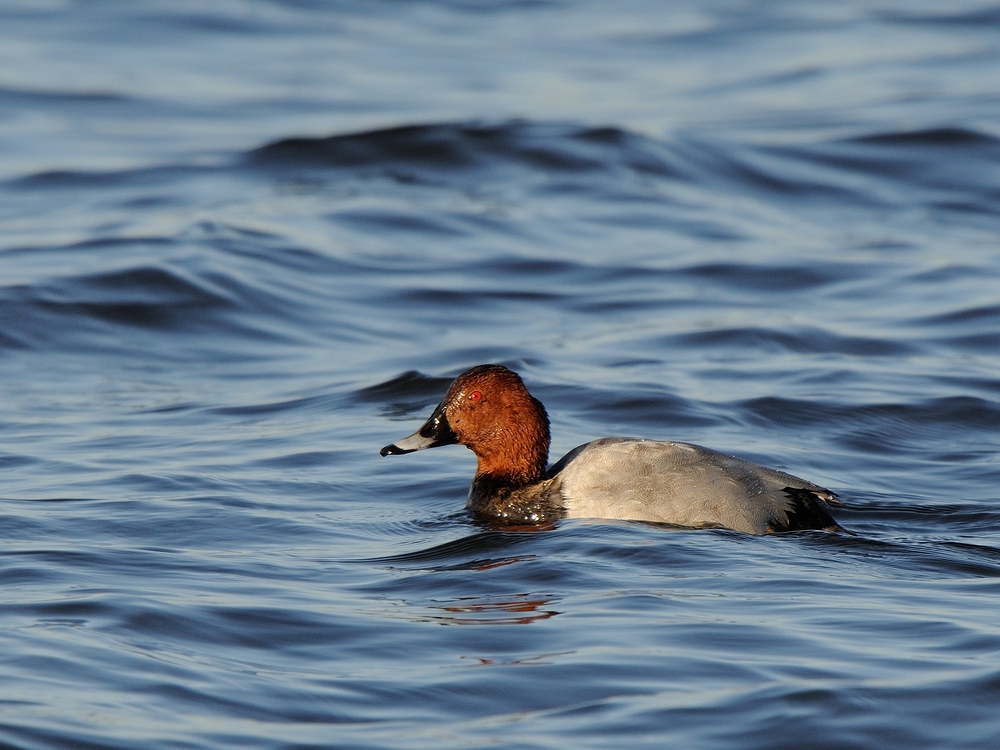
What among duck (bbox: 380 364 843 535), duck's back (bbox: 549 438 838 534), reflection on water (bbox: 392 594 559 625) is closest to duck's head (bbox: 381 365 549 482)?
duck (bbox: 380 364 843 535)

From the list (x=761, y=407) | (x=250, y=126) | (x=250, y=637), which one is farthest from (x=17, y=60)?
(x=250, y=637)

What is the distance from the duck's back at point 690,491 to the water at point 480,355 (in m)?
0.15

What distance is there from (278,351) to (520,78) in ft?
34.4

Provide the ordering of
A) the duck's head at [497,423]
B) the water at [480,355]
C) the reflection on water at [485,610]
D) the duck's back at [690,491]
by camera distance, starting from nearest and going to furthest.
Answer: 1. the water at [480,355]
2. the reflection on water at [485,610]
3. the duck's back at [690,491]
4. the duck's head at [497,423]

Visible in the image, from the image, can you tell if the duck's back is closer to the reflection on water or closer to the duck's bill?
the duck's bill

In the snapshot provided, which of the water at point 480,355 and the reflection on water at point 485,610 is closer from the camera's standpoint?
the water at point 480,355

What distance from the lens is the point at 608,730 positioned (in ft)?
17.7

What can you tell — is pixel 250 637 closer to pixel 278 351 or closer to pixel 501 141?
pixel 278 351

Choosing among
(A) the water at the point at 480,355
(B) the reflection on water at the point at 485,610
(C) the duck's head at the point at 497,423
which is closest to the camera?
(A) the water at the point at 480,355

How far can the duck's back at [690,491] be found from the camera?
7762 millimetres

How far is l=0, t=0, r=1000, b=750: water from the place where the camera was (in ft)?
19.1

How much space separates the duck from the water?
17cm

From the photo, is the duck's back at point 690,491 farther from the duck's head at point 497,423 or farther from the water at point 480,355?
the duck's head at point 497,423

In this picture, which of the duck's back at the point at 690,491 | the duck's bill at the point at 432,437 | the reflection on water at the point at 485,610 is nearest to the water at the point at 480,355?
the reflection on water at the point at 485,610
